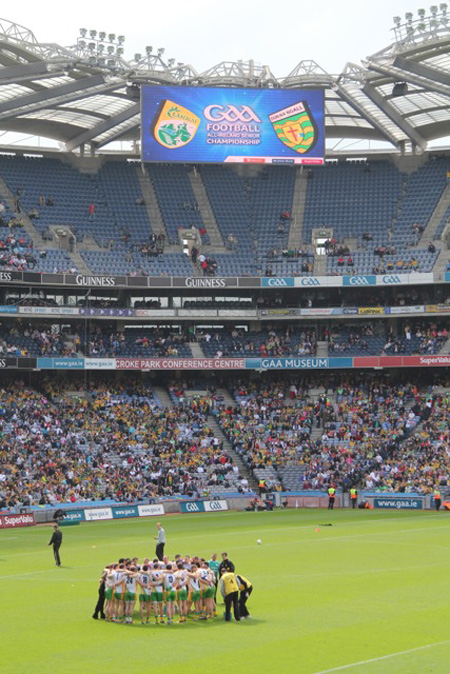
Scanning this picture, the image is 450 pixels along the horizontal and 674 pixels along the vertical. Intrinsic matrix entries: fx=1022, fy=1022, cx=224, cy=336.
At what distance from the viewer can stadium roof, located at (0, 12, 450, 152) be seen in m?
60.0

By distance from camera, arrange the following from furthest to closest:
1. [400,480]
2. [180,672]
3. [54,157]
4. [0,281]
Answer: [54,157], [0,281], [400,480], [180,672]

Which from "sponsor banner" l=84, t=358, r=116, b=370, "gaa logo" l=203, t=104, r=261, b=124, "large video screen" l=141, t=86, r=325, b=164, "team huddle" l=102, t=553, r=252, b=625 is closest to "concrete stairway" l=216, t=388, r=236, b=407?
"sponsor banner" l=84, t=358, r=116, b=370

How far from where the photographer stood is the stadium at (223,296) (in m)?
59.2

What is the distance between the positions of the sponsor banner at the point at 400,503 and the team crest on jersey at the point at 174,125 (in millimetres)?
27873

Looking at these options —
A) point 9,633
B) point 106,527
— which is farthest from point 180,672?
point 106,527

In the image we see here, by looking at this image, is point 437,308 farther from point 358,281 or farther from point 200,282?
point 200,282

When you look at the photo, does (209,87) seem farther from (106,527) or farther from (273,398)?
(106,527)

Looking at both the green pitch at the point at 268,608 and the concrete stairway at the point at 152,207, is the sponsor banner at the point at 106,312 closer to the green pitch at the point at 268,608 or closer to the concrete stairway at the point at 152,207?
the concrete stairway at the point at 152,207

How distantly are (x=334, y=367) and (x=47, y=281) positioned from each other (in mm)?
20303

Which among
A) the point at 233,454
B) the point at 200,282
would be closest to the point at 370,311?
the point at 200,282

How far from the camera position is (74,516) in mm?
52656

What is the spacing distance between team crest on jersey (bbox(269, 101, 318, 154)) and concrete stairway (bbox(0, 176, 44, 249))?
18229mm

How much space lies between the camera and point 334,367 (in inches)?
2761

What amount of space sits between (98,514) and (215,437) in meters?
14.2
